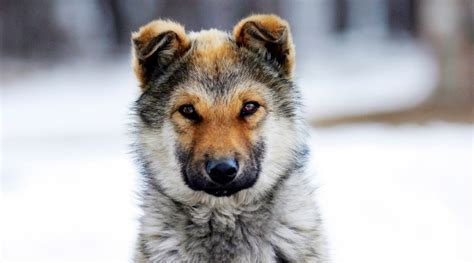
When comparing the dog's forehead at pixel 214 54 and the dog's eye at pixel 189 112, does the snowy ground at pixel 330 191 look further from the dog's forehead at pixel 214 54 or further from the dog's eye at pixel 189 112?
the dog's forehead at pixel 214 54

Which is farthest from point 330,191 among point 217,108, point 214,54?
point 217,108

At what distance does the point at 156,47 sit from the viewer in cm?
564

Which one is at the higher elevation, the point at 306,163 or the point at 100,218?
the point at 306,163

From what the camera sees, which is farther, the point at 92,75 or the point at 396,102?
the point at 92,75

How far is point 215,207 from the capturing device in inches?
212

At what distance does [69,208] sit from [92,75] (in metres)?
17.1

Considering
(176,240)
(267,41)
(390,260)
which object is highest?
(267,41)

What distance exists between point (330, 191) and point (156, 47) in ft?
16.7

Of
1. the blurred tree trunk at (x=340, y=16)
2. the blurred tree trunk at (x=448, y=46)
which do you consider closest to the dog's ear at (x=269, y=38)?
the blurred tree trunk at (x=448, y=46)

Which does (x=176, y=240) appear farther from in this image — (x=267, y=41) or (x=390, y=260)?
(x=390, y=260)

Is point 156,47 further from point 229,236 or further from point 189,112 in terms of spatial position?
point 229,236

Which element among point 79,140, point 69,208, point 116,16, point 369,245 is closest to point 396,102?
point 79,140

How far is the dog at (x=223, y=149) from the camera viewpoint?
523 cm

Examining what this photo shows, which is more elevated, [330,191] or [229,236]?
[229,236]
